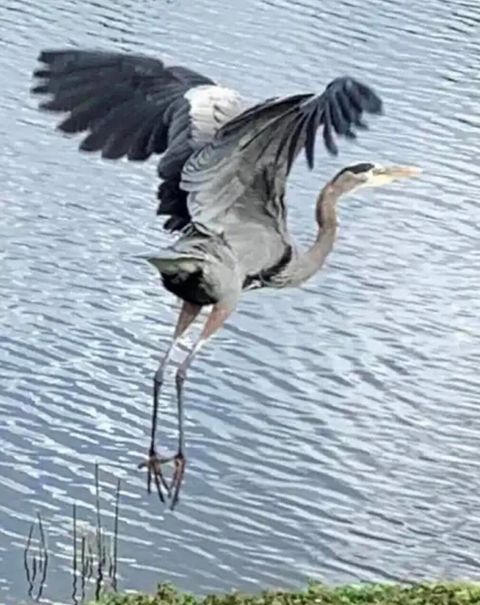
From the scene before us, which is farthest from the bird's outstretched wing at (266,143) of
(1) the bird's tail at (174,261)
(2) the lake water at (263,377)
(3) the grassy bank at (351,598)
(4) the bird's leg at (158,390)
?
(2) the lake water at (263,377)

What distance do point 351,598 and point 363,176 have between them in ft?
7.18

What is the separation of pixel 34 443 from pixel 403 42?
38.7ft

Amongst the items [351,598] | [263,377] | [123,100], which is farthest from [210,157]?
[263,377]

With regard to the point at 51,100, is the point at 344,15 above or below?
below

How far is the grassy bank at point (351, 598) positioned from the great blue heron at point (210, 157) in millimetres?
1598

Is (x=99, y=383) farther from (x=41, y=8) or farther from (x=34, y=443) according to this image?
(x=41, y=8)

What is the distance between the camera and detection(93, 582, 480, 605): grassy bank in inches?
289

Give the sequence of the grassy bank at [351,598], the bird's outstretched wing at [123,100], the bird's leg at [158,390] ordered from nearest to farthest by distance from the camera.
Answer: the bird's leg at [158,390] < the bird's outstretched wing at [123,100] < the grassy bank at [351,598]

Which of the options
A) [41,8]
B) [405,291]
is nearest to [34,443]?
[405,291]

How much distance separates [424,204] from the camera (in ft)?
55.2

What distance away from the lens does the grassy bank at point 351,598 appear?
7344mm

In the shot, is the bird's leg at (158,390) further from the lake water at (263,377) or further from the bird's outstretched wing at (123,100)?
the lake water at (263,377)

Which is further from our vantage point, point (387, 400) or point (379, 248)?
point (379, 248)

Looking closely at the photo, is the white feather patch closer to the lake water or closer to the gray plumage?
the gray plumage
